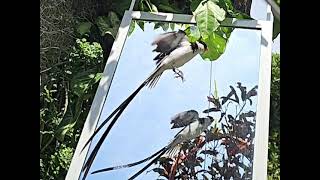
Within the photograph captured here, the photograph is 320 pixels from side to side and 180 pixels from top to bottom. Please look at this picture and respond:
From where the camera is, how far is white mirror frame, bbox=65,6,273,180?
1.12 metres

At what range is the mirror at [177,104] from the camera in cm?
114

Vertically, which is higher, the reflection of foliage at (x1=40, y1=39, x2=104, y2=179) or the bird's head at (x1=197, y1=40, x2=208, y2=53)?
the bird's head at (x1=197, y1=40, x2=208, y2=53)

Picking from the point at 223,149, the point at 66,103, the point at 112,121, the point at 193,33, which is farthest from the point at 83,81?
the point at 223,149

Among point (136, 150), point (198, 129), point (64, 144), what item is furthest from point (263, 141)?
point (64, 144)

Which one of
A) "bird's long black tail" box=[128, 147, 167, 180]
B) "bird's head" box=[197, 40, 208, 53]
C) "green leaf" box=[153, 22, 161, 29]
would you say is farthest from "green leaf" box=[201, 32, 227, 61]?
"bird's long black tail" box=[128, 147, 167, 180]

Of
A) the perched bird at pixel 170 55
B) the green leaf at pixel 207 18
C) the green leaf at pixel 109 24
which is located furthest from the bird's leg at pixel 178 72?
the green leaf at pixel 109 24

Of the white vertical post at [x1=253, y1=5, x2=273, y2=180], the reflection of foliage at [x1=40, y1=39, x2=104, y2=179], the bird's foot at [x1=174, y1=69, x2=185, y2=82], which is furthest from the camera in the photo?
the reflection of foliage at [x1=40, y1=39, x2=104, y2=179]

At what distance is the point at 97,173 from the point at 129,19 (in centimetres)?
40

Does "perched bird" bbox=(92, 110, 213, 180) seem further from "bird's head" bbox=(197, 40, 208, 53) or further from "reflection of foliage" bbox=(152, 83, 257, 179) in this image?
"bird's head" bbox=(197, 40, 208, 53)

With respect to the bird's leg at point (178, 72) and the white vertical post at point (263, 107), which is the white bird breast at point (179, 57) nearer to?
the bird's leg at point (178, 72)

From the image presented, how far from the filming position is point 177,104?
119cm

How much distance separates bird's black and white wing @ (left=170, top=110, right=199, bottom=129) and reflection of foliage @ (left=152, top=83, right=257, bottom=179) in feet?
0.10

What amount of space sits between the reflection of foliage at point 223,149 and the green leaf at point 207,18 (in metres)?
0.16
